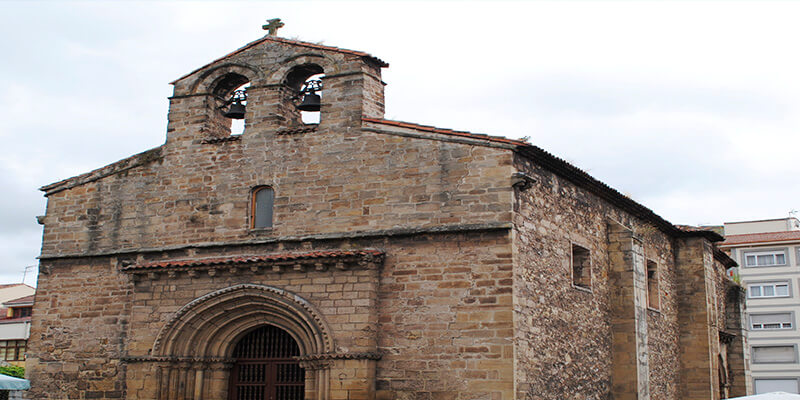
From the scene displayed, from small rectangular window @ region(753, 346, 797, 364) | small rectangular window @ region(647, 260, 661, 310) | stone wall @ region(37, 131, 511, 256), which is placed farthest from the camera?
small rectangular window @ region(753, 346, 797, 364)

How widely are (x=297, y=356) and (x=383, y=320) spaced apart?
Result: 6.03 feet

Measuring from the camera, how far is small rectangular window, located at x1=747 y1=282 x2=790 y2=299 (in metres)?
46.7

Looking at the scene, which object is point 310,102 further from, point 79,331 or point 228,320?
point 79,331

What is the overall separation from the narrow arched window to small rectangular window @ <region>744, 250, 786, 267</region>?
39.5 metres

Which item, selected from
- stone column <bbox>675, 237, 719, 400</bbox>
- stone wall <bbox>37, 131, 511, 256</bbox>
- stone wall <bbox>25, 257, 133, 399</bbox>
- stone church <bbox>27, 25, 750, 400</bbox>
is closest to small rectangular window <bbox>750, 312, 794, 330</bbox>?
stone column <bbox>675, 237, 719, 400</bbox>

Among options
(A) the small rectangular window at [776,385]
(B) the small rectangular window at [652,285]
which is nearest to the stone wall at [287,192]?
(B) the small rectangular window at [652,285]

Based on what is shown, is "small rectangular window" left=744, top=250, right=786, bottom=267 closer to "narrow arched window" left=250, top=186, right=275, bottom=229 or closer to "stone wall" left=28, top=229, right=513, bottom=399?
"stone wall" left=28, top=229, right=513, bottom=399

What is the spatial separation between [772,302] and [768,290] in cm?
71

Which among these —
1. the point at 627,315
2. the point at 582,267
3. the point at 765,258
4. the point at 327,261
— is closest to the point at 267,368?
the point at 327,261

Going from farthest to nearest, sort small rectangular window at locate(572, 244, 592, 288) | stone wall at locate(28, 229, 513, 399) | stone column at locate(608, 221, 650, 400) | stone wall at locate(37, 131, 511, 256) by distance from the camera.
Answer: stone column at locate(608, 221, 650, 400), small rectangular window at locate(572, 244, 592, 288), stone wall at locate(37, 131, 511, 256), stone wall at locate(28, 229, 513, 399)

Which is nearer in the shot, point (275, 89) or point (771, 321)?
point (275, 89)

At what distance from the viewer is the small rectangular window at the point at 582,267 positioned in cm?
1602

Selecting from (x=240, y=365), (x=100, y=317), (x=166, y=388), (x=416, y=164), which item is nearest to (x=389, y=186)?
(x=416, y=164)

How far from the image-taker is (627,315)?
16719mm
